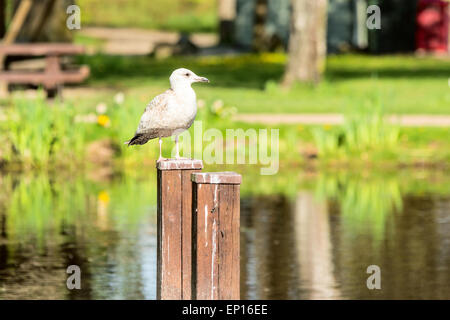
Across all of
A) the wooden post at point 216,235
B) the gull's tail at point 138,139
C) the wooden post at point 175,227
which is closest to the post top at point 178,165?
the wooden post at point 175,227

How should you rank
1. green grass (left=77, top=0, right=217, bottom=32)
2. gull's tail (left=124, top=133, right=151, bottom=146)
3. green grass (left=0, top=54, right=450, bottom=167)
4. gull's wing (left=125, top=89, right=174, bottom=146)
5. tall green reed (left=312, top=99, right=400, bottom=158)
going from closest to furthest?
1. gull's wing (left=125, top=89, right=174, bottom=146)
2. gull's tail (left=124, top=133, right=151, bottom=146)
3. green grass (left=0, top=54, right=450, bottom=167)
4. tall green reed (left=312, top=99, right=400, bottom=158)
5. green grass (left=77, top=0, right=217, bottom=32)

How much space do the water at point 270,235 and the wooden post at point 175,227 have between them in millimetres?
2428

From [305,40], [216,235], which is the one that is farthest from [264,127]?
[216,235]

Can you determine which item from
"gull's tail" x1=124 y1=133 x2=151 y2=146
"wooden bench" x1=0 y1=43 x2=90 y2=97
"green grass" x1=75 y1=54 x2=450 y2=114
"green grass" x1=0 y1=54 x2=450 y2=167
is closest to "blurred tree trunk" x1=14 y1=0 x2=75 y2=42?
"green grass" x1=75 y1=54 x2=450 y2=114

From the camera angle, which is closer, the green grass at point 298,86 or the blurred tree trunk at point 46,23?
the green grass at point 298,86

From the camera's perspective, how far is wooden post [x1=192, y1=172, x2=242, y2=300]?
30.4 ft

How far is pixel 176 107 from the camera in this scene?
10.1 meters

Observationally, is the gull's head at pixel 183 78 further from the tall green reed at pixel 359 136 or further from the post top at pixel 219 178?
the tall green reed at pixel 359 136

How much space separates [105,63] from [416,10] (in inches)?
413

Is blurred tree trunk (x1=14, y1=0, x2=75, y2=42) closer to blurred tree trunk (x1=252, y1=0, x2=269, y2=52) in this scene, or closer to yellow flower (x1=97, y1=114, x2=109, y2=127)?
yellow flower (x1=97, y1=114, x2=109, y2=127)

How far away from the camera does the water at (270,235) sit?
12.9 metres

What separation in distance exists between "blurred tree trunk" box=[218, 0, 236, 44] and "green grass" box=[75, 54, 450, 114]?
16.7 feet
